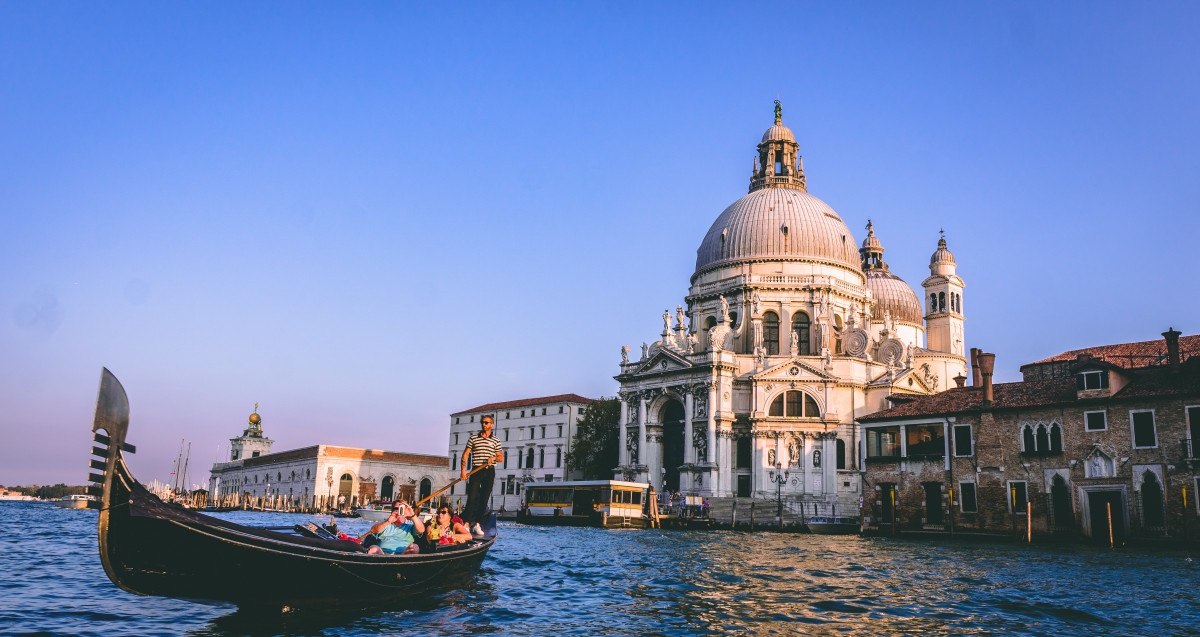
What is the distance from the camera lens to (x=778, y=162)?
210ft

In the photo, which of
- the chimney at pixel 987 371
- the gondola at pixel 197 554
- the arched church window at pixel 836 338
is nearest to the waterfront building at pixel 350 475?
the arched church window at pixel 836 338

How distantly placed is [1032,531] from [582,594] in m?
24.1

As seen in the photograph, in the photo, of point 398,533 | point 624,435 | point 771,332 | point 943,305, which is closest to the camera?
point 398,533

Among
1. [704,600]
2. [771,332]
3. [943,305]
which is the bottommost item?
[704,600]

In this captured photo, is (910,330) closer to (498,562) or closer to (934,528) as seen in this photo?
(934,528)

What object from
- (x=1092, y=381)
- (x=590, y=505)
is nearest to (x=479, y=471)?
(x=1092, y=381)

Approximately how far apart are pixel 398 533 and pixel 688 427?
39.9 m

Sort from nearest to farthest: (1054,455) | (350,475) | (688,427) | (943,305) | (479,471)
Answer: (479,471), (1054,455), (688,427), (943,305), (350,475)

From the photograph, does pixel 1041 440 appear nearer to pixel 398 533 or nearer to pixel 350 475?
pixel 398 533

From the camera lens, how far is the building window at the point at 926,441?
37312 mm

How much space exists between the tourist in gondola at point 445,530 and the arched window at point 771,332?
4232 cm

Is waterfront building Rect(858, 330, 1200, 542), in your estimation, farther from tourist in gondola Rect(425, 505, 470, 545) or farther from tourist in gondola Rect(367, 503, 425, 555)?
tourist in gondola Rect(367, 503, 425, 555)

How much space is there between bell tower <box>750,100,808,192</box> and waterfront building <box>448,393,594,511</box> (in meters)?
20.2

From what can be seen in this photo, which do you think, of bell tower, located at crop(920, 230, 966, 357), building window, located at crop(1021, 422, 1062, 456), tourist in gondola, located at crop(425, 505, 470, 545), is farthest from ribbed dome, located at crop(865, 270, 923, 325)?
tourist in gondola, located at crop(425, 505, 470, 545)
